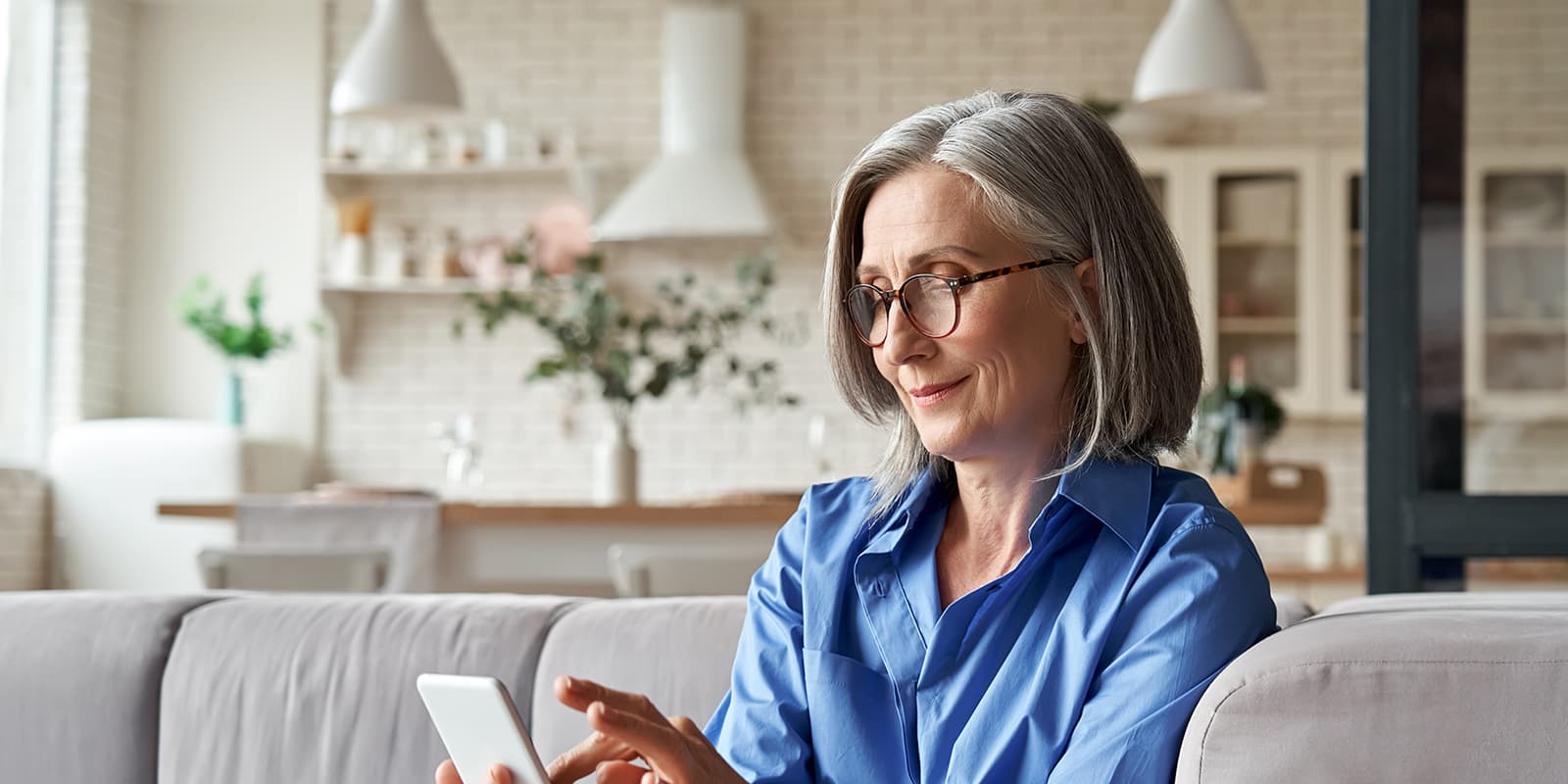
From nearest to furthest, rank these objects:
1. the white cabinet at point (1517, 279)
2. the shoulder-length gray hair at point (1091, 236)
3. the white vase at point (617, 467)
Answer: the shoulder-length gray hair at point (1091, 236)
the white cabinet at point (1517, 279)
the white vase at point (617, 467)

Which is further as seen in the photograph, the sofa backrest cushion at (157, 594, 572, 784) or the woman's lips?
the sofa backrest cushion at (157, 594, 572, 784)

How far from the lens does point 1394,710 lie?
113 cm

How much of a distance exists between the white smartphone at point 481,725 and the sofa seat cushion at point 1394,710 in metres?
0.51

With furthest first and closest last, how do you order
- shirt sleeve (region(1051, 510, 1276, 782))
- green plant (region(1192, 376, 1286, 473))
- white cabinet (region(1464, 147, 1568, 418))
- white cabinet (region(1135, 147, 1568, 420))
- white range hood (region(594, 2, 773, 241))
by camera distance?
white range hood (region(594, 2, 773, 241)), white cabinet (region(1135, 147, 1568, 420)), green plant (region(1192, 376, 1286, 473)), white cabinet (region(1464, 147, 1568, 418)), shirt sleeve (region(1051, 510, 1276, 782))

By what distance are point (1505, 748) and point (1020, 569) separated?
43 centimetres

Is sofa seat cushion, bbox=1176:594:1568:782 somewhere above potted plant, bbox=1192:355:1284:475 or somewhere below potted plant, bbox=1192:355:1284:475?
below

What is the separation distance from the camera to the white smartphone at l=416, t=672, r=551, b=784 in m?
1.29

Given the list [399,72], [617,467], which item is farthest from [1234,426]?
[399,72]

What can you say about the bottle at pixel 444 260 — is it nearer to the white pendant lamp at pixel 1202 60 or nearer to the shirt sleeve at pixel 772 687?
the white pendant lamp at pixel 1202 60

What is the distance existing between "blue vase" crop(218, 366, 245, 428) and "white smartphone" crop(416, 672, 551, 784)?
5503 mm

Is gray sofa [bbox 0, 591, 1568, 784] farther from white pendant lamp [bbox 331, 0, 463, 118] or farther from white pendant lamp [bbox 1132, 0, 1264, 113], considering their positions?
white pendant lamp [bbox 1132, 0, 1264, 113]

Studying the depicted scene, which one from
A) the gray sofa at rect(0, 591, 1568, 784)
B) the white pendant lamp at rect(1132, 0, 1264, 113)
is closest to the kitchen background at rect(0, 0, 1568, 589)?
the white pendant lamp at rect(1132, 0, 1264, 113)

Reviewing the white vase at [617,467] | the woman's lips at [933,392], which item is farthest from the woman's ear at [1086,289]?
the white vase at [617,467]

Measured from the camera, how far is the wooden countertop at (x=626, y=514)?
3990 millimetres
